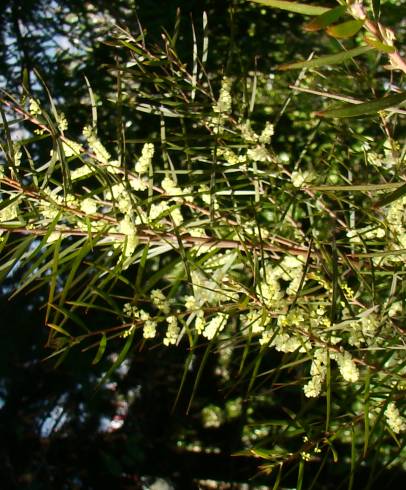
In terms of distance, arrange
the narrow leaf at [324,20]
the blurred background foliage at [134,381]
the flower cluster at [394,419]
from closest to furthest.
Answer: the narrow leaf at [324,20] < the flower cluster at [394,419] < the blurred background foliage at [134,381]

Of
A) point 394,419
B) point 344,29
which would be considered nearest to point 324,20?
point 344,29

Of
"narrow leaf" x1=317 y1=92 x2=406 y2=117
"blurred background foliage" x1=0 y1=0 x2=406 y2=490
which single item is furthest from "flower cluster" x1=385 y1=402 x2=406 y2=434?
"blurred background foliage" x1=0 y1=0 x2=406 y2=490

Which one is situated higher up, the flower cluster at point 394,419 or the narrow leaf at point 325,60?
the narrow leaf at point 325,60

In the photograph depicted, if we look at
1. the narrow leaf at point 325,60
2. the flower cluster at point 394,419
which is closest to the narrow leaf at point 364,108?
the narrow leaf at point 325,60

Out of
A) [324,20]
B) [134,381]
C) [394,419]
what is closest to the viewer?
[324,20]

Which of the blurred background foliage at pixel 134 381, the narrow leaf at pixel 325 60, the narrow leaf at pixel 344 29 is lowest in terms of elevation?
the blurred background foliage at pixel 134 381

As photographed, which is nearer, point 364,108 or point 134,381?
point 364,108

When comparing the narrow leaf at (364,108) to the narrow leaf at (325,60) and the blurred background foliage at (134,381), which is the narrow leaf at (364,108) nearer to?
the narrow leaf at (325,60)

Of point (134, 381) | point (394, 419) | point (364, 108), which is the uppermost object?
point (364, 108)

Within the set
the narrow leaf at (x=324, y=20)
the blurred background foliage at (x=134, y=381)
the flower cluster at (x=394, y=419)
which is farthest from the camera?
the blurred background foliage at (x=134, y=381)

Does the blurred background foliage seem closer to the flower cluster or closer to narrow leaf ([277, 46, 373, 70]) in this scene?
the flower cluster

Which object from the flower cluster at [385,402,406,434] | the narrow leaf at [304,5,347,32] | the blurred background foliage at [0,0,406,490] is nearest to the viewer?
the narrow leaf at [304,5,347,32]

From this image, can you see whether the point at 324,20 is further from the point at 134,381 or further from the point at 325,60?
the point at 134,381
